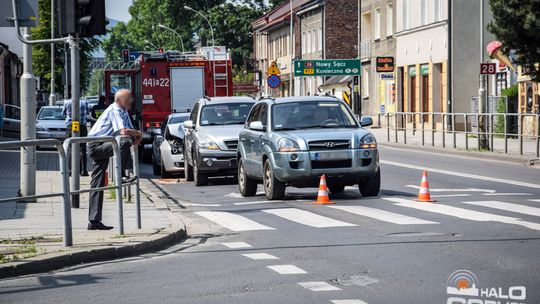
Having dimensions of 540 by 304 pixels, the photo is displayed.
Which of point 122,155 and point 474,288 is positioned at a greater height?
point 122,155

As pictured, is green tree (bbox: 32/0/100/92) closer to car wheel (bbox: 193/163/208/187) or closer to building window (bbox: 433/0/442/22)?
building window (bbox: 433/0/442/22)

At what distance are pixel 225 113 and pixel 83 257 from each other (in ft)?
43.9

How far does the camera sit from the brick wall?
3147 inches

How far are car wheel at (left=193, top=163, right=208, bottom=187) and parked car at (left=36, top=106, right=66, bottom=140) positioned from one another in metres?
18.7

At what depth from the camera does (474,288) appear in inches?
348

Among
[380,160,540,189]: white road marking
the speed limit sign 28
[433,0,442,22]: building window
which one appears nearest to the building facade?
[433,0,442,22]: building window

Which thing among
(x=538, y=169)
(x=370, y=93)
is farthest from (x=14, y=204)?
(x=370, y=93)

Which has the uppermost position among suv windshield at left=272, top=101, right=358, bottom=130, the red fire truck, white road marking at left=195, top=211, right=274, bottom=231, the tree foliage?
the tree foliage

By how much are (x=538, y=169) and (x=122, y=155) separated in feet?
47.2

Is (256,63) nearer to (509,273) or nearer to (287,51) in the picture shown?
(287,51)

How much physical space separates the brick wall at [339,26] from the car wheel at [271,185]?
6154 cm

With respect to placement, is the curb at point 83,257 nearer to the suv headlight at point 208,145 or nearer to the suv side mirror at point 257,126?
the suv side mirror at point 257,126

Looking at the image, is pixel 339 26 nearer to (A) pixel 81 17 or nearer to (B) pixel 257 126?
(B) pixel 257 126

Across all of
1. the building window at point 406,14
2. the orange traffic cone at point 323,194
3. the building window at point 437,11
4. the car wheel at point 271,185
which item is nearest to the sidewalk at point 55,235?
the car wheel at point 271,185
